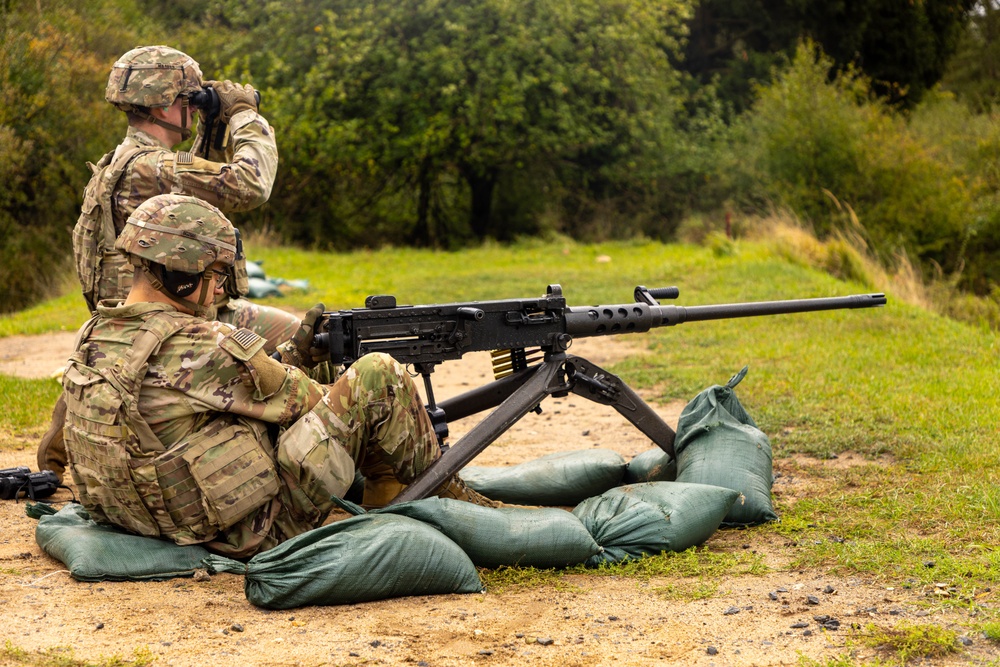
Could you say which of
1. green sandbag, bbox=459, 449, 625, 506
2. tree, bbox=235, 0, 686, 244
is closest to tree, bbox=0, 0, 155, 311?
tree, bbox=235, 0, 686, 244

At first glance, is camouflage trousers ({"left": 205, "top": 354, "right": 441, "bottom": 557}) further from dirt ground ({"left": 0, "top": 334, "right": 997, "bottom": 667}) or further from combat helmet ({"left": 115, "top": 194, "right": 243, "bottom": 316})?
combat helmet ({"left": 115, "top": 194, "right": 243, "bottom": 316})

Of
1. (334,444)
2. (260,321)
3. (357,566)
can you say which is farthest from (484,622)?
(260,321)

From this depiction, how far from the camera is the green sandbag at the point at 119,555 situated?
4.11 metres

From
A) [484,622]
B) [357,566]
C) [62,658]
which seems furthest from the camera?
[357,566]

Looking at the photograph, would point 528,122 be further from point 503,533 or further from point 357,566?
point 357,566

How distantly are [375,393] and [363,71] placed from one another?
19.4 meters

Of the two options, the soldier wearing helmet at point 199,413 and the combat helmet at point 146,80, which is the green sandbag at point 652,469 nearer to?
the soldier wearing helmet at point 199,413

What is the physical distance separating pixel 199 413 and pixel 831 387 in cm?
524

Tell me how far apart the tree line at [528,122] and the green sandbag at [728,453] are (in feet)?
42.1

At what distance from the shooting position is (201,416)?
13.2 ft

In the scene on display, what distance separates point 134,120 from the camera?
5152 mm

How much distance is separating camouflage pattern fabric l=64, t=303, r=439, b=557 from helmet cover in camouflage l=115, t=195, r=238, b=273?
0.60ft

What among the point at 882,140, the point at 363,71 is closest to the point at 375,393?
the point at 882,140

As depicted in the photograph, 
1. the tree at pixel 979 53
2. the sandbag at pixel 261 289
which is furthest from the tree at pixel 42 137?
the tree at pixel 979 53
